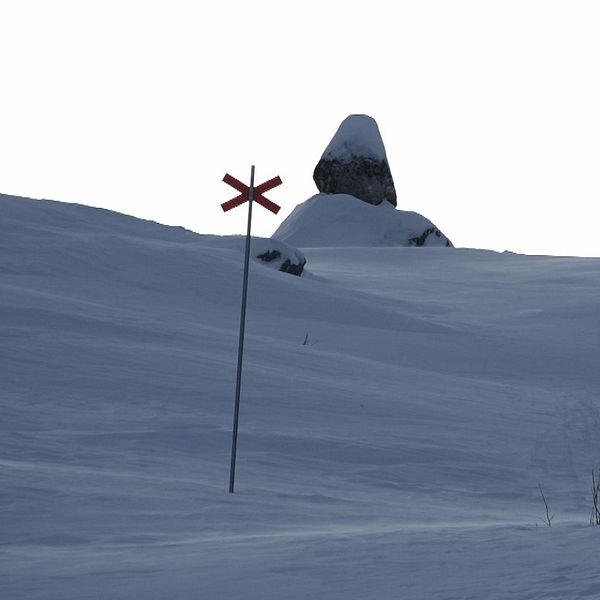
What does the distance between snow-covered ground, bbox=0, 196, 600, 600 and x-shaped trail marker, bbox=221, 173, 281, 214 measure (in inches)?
77.7

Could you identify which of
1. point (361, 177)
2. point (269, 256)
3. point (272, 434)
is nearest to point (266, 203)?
point (272, 434)

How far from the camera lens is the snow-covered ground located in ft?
18.0

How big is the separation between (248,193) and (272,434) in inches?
94.4

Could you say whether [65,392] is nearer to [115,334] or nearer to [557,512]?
[115,334]

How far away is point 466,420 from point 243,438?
310 centimetres

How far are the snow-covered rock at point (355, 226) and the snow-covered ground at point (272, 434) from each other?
28.0 metres

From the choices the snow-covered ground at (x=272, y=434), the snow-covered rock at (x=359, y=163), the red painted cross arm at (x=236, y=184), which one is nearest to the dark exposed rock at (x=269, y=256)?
the snow-covered ground at (x=272, y=434)

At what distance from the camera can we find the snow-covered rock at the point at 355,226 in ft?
173

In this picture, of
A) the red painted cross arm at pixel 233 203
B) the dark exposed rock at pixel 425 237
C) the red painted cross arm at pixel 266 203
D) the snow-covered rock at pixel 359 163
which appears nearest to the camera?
the red painted cross arm at pixel 266 203

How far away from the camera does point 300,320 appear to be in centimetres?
1967

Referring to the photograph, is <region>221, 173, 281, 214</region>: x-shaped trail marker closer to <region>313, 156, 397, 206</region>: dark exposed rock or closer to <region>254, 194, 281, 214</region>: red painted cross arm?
<region>254, 194, 281, 214</region>: red painted cross arm

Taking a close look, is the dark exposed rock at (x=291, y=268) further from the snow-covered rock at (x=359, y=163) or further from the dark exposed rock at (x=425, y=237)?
the snow-covered rock at (x=359, y=163)

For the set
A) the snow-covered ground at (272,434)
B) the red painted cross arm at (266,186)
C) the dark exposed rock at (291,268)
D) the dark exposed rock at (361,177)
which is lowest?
the snow-covered ground at (272,434)

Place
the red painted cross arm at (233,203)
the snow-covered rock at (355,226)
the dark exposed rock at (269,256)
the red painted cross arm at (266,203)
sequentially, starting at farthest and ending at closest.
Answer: the snow-covered rock at (355,226) < the dark exposed rock at (269,256) < the red painted cross arm at (233,203) < the red painted cross arm at (266,203)
